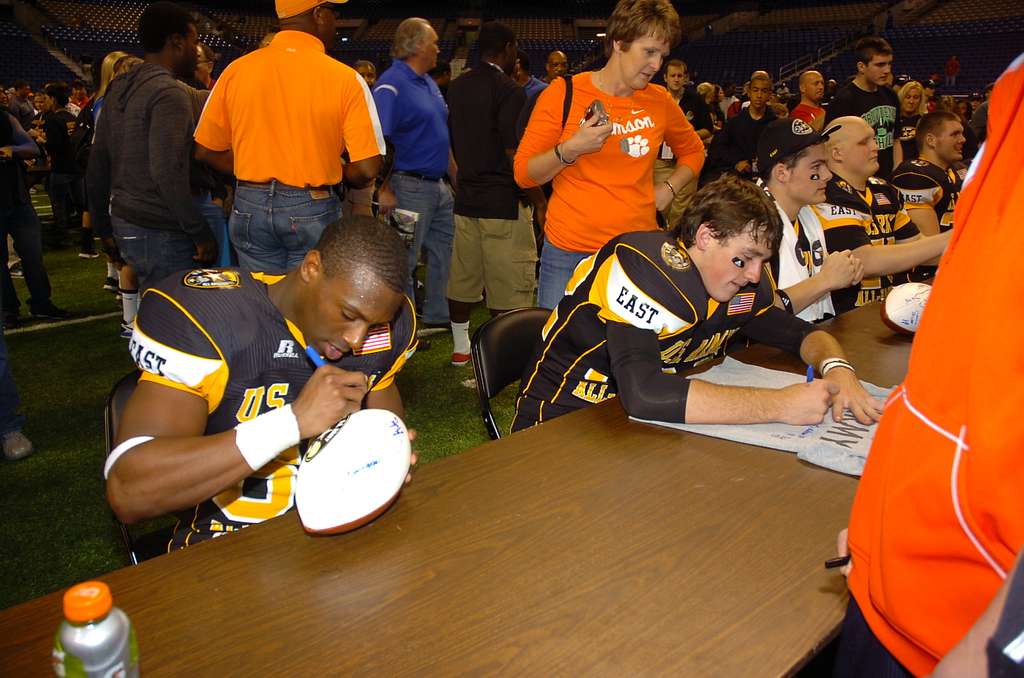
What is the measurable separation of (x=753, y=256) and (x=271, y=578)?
1339 millimetres

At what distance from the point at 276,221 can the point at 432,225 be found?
121cm

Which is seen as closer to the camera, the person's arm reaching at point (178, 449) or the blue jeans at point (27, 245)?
the person's arm reaching at point (178, 449)

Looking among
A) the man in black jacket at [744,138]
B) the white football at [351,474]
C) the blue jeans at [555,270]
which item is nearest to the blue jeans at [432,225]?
the blue jeans at [555,270]

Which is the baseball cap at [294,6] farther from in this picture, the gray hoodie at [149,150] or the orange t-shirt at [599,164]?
the orange t-shirt at [599,164]

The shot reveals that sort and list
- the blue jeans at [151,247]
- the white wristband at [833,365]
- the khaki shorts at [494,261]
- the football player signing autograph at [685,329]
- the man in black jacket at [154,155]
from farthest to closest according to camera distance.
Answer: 1. the khaki shorts at [494,261]
2. the blue jeans at [151,247]
3. the man in black jacket at [154,155]
4. the white wristband at [833,365]
5. the football player signing autograph at [685,329]

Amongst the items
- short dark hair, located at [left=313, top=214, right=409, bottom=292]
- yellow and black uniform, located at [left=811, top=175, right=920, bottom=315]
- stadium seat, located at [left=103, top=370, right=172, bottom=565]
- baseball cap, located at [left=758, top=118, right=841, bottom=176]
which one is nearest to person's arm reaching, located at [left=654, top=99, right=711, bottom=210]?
baseball cap, located at [left=758, top=118, right=841, bottom=176]

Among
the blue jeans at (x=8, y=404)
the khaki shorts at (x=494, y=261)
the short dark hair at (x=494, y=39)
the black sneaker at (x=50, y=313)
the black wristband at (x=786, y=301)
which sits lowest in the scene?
the black sneaker at (x=50, y=313)

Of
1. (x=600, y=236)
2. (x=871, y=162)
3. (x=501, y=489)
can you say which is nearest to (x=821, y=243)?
(x=871, y=162)

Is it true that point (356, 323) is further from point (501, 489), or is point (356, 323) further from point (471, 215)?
point (471, 215)

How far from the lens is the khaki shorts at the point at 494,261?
12.6ft

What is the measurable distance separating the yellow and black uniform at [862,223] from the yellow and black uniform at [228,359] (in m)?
1.99

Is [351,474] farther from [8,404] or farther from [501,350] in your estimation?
[8,404]

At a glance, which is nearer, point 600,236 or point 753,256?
point 753,256

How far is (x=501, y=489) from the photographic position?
133 centimetres
